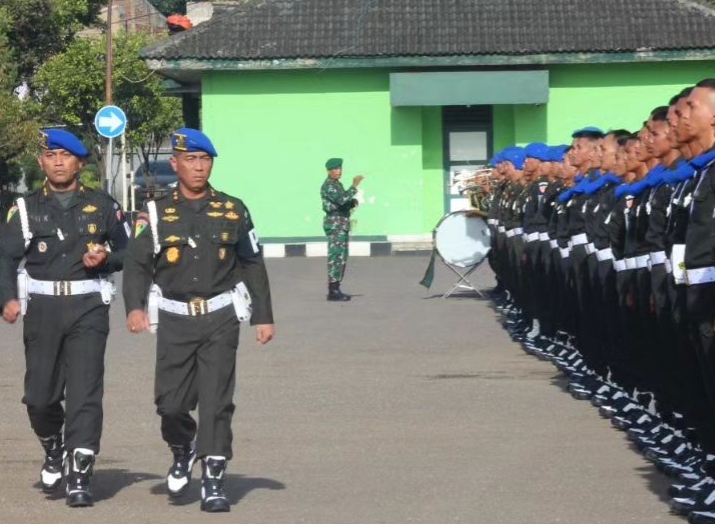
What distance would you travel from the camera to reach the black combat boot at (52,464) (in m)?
9.27

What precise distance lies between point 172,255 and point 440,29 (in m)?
24.4

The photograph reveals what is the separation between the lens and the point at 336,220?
22.7 meters

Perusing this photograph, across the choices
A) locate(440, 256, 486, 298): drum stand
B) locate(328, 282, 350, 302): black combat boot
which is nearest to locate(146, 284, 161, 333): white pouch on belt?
A: locate(328, 282, 350, 302): black combat boot

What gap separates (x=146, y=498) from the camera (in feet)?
29.9

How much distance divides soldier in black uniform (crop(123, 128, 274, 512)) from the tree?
1698 inches

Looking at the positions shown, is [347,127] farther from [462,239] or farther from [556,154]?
[556,154]

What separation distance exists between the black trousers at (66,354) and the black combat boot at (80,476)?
3.4 inches

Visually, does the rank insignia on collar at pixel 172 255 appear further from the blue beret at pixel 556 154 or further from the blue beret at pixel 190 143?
the blue beret at pixel 556 154

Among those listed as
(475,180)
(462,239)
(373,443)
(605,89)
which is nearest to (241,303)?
(373,443)

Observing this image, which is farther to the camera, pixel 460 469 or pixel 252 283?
pixel 460 469

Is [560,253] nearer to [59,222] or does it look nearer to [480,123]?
[59,222]

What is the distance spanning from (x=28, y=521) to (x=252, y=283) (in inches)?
68.0

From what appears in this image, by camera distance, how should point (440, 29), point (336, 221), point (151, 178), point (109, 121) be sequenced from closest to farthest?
point (336, 221)
point (440, 29)
point (109, 121)
point (151, 178)

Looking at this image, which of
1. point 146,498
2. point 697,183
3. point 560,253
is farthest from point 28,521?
point 560,253
